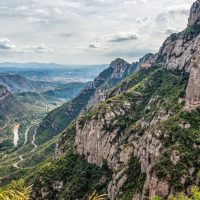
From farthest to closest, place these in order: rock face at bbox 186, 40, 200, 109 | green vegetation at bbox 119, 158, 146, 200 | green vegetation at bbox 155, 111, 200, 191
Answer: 1. rock face at bbox 186, 40, 200, 109
2. green vegetation at bbox 119, 158, 146, 200
3. green vegetation at bbox 155, 111, 200, 191

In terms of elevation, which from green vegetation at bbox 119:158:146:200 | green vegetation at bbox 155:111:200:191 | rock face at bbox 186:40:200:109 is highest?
rock face at bbox 186:40:200:109

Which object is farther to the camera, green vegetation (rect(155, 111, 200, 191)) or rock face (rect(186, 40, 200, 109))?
rock face (rect(186, 40, 200, 109))

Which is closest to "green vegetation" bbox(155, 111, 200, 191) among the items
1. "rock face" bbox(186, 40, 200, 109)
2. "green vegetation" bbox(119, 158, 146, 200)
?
"rock face" bbox(186, 40, 200, 109)

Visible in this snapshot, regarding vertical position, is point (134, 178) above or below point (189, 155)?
below

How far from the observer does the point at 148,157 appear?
171250 mm

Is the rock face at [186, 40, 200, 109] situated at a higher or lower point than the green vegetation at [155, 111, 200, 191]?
higher

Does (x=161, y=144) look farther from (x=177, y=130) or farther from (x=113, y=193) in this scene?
(x=113, y=193)

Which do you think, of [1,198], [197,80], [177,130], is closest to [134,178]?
[177,130]

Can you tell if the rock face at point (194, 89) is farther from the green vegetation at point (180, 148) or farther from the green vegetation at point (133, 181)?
the green vegetation at point (133, 181)

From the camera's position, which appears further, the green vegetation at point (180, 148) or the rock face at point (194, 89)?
the rock face at point (194, 89)

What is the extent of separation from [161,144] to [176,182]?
24410 mm

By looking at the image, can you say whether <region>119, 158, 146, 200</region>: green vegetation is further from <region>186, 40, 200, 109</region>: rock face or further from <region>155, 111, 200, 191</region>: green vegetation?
<region>186, 40, 200, 109</region>: rock face

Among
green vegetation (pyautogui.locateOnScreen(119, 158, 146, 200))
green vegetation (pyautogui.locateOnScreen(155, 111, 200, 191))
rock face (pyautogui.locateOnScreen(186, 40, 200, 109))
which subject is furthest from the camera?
rock face (pyautogui.locateOnScreen(186, 40, 200, 109))

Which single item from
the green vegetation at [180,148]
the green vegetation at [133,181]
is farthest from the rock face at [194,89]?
the green vegetation at [133,181]
